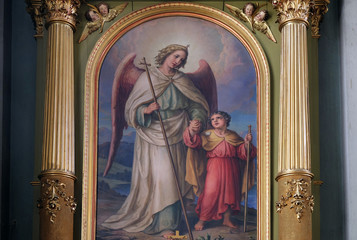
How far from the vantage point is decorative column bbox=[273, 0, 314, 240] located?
50.7ft

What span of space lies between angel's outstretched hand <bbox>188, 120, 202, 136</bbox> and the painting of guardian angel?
0.05 ft

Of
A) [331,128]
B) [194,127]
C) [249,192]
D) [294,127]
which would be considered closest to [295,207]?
[249,192]

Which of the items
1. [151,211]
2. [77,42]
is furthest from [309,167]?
[77,42]

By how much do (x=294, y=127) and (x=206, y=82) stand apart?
1523 millimetres

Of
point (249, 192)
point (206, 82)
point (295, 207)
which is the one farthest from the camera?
point (206, 82)

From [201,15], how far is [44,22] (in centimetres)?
231

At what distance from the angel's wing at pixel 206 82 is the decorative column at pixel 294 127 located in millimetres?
1010

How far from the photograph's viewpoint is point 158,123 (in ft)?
53.9

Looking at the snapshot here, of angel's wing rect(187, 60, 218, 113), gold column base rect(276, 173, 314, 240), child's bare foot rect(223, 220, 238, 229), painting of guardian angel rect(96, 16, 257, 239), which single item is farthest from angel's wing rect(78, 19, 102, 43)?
gold column base rect(276, 173, 314, 240)

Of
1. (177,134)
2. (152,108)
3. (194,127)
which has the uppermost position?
(152,108)

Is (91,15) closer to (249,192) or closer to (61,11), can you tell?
(61,11)

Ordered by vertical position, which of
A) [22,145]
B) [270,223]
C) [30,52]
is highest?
[30,52]

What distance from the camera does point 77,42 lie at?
A: 16.7 metres

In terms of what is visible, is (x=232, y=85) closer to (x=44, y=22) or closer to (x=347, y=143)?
(x=347, y=143)
